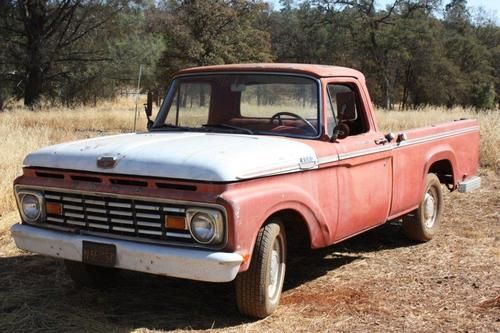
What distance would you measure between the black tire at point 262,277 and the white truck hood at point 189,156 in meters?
0.41

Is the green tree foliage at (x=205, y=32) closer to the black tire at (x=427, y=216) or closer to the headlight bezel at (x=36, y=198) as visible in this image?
the black tire at (x=427, y=216)

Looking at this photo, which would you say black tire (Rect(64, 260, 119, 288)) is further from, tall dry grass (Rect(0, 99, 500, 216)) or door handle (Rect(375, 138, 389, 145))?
tall dry grass (Rect(0, 99, 500, 216))

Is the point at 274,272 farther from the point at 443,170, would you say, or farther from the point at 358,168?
the point at 443,170

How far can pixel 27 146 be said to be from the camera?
967 cm

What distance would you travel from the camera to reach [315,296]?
4.61 metres

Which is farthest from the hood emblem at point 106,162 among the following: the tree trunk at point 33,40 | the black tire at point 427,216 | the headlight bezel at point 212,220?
the tree trunk at point 33,40

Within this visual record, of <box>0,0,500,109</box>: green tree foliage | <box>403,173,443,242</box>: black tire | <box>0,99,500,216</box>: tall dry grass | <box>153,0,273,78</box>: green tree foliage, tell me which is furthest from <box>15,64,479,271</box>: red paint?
<box>153,0,273,78</box>: green tree foliage

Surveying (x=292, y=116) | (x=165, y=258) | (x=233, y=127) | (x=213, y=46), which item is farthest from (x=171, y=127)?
(x=213, y=46)

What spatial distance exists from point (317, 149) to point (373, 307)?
120 cm

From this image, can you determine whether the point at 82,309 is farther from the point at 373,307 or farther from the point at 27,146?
the point at 27,146

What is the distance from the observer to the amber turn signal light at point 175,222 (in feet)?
11.7

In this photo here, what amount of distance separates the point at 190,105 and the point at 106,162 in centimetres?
161


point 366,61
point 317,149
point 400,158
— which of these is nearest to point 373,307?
point 317,149

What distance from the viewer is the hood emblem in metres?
3.73
